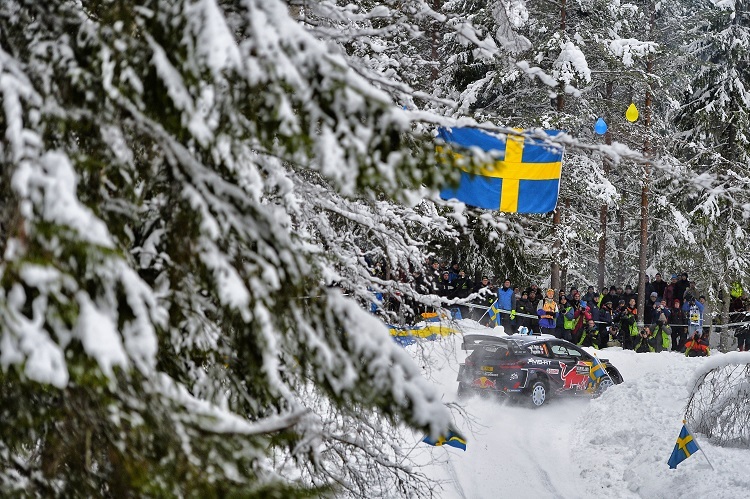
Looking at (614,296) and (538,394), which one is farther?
(614,296)

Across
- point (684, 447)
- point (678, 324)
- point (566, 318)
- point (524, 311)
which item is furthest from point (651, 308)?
point (684, 447)

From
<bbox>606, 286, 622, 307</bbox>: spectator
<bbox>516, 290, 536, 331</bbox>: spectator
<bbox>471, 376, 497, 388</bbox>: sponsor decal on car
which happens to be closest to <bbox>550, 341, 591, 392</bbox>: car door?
<bbox>471, 376, 497, 388</bbox>: sponsor decal on car

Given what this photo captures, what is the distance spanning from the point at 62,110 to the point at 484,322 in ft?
62.3

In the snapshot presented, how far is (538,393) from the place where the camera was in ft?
50.9

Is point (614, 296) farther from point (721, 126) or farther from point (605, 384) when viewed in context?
point (605, 384)

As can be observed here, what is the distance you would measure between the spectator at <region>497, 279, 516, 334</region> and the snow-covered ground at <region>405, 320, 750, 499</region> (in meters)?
3.94

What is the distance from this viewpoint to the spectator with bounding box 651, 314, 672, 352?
20.8 meters

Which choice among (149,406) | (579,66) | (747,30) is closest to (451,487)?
(149,406)

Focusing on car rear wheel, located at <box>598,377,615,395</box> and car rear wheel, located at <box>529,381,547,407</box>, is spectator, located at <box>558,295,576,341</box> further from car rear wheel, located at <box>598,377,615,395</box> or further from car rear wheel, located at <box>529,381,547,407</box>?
car rear wheel, located at <box>529,381,547,407</box>

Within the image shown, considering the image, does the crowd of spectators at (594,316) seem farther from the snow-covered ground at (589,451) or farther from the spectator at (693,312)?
the snow-covered ground at (589,451)

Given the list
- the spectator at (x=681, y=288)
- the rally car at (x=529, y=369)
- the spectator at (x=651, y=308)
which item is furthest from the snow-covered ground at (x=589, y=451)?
the spectator at (x=681, y=288)

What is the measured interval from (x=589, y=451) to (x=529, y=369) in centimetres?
215

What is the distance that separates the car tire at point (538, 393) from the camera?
50.4ft

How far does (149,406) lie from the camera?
8.75 ft
